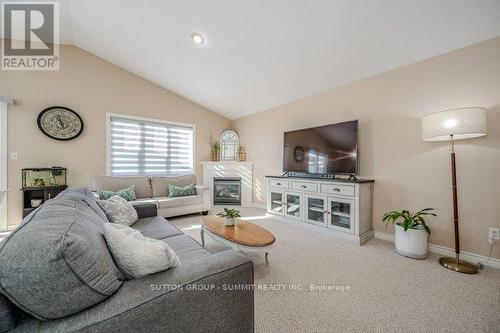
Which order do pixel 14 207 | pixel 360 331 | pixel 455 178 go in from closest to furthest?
1. pixel 360 331
2. pixel 455 178
3. pixel 14 207

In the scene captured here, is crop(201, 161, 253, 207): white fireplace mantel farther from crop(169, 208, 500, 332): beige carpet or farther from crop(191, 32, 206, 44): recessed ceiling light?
crop(191, 32, 206, 44): recessed ceiling light

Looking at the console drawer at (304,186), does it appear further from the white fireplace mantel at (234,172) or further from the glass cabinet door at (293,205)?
the white fireplace mantel at (234,172)

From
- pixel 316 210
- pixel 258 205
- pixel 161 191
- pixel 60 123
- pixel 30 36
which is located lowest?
pixel 258 205

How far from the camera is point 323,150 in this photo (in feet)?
11.0

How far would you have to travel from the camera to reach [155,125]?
4.53 m

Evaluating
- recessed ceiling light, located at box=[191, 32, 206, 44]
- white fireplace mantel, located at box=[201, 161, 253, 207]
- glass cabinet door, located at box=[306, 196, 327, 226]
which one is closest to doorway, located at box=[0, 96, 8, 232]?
recessed ceiling light, located at box=[191, 32, 206, 44]

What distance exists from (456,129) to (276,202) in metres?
2.68

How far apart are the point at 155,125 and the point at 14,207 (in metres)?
2.66

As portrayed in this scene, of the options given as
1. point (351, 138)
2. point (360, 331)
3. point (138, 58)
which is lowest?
point (360, 331)

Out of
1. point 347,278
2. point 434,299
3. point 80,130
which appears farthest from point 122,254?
point 80,130

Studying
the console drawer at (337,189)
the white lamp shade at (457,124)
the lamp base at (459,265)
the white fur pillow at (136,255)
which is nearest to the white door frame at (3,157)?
the white fur pillow at (136,255)

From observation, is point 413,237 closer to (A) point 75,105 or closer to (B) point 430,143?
(B) point 430,143

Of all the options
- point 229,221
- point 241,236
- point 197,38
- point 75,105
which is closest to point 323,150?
point 229,221

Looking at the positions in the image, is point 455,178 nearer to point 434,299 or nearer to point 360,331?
point 434,299
